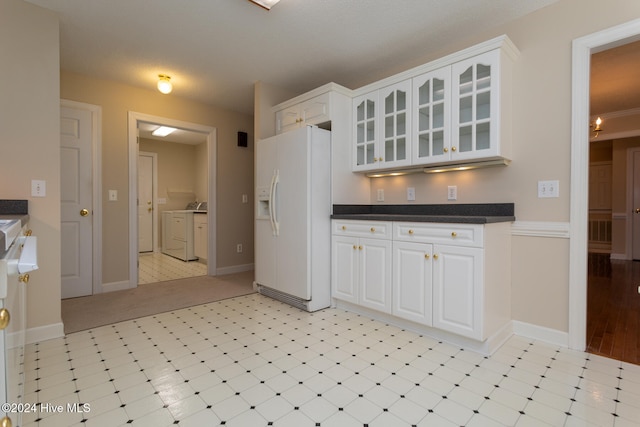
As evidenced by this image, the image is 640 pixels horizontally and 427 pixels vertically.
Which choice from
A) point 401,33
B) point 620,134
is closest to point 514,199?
point 401,33

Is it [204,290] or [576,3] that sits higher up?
[576,3]

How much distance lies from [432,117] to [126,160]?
343cm

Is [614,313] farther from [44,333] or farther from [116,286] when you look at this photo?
[116,286]

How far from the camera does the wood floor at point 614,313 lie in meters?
2.09

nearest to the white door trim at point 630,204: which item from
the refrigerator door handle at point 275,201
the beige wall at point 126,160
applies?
the refrigerator door handle at point 275,201

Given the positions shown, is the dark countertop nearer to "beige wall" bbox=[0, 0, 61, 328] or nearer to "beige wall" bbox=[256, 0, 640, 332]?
"beige wall" bbox=[256, 0, 640, 332]

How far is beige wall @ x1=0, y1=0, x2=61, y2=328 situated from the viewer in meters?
2.13

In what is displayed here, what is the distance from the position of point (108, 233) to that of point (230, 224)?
4.99 feet

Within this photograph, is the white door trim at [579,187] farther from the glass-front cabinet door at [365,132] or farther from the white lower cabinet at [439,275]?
the glass-front cabinet door at [365,132]

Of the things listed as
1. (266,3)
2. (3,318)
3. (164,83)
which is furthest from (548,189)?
(164,83)

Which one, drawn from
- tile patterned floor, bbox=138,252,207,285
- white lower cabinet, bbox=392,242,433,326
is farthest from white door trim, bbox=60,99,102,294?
white lower cabinet, bbox=392,242,433,326

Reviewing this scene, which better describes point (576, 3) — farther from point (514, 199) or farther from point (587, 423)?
point (587, 423)

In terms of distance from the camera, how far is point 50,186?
2.28 meters

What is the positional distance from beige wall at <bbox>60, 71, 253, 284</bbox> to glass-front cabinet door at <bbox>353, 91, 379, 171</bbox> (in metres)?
2.25
